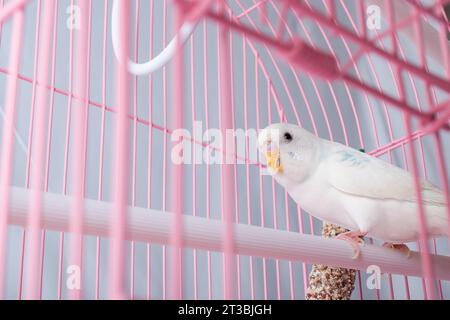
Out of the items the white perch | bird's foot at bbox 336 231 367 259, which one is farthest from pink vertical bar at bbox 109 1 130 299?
bird's foot at bbox 336 231 367 259

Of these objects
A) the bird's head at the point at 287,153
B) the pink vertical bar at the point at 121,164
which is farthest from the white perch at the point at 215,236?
the pink vertical bar at the point at 121,164

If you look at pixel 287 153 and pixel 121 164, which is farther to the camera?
pixel 287 153

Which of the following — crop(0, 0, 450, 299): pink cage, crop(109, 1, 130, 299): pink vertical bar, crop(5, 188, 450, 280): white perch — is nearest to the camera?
crop(109, 1, 130, 299): pink vertical bar

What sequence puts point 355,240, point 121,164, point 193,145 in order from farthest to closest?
point 193,145 → point 355,240 → point 121,164

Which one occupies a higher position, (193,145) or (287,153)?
(193,145)

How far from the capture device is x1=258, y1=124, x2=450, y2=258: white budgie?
2.42ft

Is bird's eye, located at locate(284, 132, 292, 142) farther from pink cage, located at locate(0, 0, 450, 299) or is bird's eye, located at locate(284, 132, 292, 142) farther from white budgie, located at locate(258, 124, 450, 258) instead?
pink cage, located at locate(0, 0, 450, 299)

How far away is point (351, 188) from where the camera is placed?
739 millimetres

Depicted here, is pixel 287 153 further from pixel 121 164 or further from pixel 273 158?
pixel 121 164

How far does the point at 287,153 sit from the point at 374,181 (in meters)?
0.12

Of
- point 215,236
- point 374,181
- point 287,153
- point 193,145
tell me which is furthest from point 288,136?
point 193,145

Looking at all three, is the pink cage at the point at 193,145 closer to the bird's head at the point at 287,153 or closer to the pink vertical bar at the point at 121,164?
the bird's head at the point at 287,153

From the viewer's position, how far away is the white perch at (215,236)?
500 millimetres

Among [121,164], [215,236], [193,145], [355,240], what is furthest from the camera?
[193,145]
